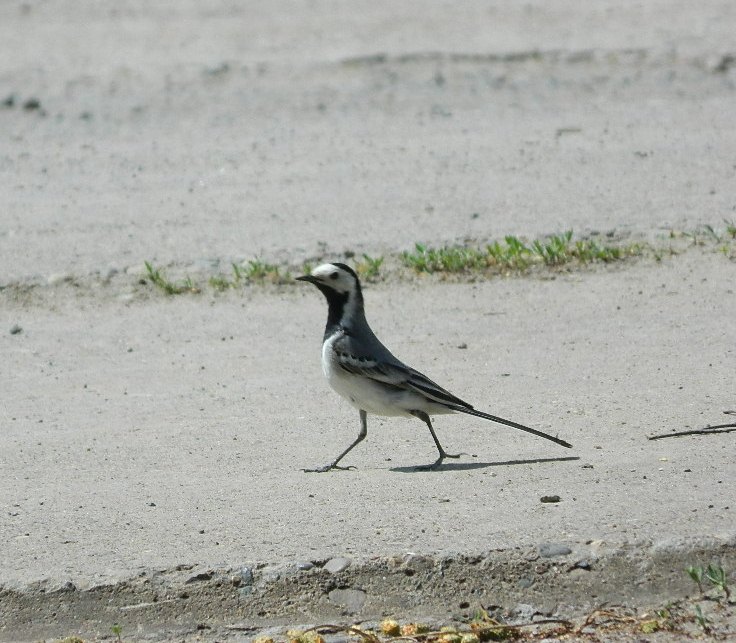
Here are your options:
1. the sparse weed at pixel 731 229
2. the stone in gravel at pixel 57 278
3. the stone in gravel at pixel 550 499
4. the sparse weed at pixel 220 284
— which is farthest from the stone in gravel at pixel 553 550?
the stone in gravel at pixel 57 278

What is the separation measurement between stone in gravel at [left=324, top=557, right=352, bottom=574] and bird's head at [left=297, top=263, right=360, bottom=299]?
1.92 m

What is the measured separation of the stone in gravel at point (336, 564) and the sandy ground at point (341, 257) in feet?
0.29

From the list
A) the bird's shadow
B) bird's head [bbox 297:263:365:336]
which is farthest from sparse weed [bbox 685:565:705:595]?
bird's head [bbox 297:263:365:336]

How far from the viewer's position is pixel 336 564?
5.30m

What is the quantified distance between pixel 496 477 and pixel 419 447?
832 millimetres

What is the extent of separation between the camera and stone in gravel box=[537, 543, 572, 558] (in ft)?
17.4

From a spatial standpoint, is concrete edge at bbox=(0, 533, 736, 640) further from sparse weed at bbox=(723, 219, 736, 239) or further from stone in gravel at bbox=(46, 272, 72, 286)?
sparse weed at bbox=(723, 219, 736, 239)

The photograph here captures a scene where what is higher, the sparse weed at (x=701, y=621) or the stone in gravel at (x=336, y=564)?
the stone in gravel at (x=336, y=564)

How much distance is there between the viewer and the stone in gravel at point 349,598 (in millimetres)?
5223

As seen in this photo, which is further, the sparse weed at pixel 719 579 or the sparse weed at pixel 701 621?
the sparse weed at pixel 719 579

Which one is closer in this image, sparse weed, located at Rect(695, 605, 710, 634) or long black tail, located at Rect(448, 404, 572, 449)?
sparse weed, located at Rect(695, 605, 710, 634)

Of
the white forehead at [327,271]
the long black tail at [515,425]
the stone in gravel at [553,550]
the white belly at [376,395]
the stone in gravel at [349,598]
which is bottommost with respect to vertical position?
the stone in gravel at [349,598]

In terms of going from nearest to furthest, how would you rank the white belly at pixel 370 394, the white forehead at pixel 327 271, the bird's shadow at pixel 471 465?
the bird's shadow at pixel 471 465
the white belly at pixel 370 394
the white forehead at pixel 327 271

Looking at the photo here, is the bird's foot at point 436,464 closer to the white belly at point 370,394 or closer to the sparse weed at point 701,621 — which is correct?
the white belly at point 370,394
